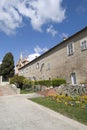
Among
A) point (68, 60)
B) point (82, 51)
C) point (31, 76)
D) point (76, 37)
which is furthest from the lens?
point (31, 76)

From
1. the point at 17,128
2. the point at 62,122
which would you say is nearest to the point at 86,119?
the point at 62,122

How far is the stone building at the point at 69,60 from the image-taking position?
23750 mm

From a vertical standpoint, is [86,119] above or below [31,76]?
below

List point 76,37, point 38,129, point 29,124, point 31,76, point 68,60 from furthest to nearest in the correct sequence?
point 31,76
point 68,60
point 76,37
point 29,124
point 38,129

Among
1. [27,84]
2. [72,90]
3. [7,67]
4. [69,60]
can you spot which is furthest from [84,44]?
[7,67]

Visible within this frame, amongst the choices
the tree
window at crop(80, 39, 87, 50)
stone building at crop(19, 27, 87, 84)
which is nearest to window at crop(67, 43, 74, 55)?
stone building at crop(19, 27, 87, 84)

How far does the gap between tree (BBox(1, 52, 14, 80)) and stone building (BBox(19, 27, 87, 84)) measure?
27.8 m

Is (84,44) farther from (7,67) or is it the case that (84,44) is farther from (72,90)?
(7,67)

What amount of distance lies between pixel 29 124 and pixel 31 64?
41926 mm

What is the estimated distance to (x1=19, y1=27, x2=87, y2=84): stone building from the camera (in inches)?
935

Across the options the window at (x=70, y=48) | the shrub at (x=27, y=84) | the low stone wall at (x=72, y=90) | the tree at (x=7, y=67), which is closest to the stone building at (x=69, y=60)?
the window at (x=70, y=48)

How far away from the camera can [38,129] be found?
24.8 feet

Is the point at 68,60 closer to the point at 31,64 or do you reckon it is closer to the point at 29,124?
the point at 29,124

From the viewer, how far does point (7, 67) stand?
64.0 m
